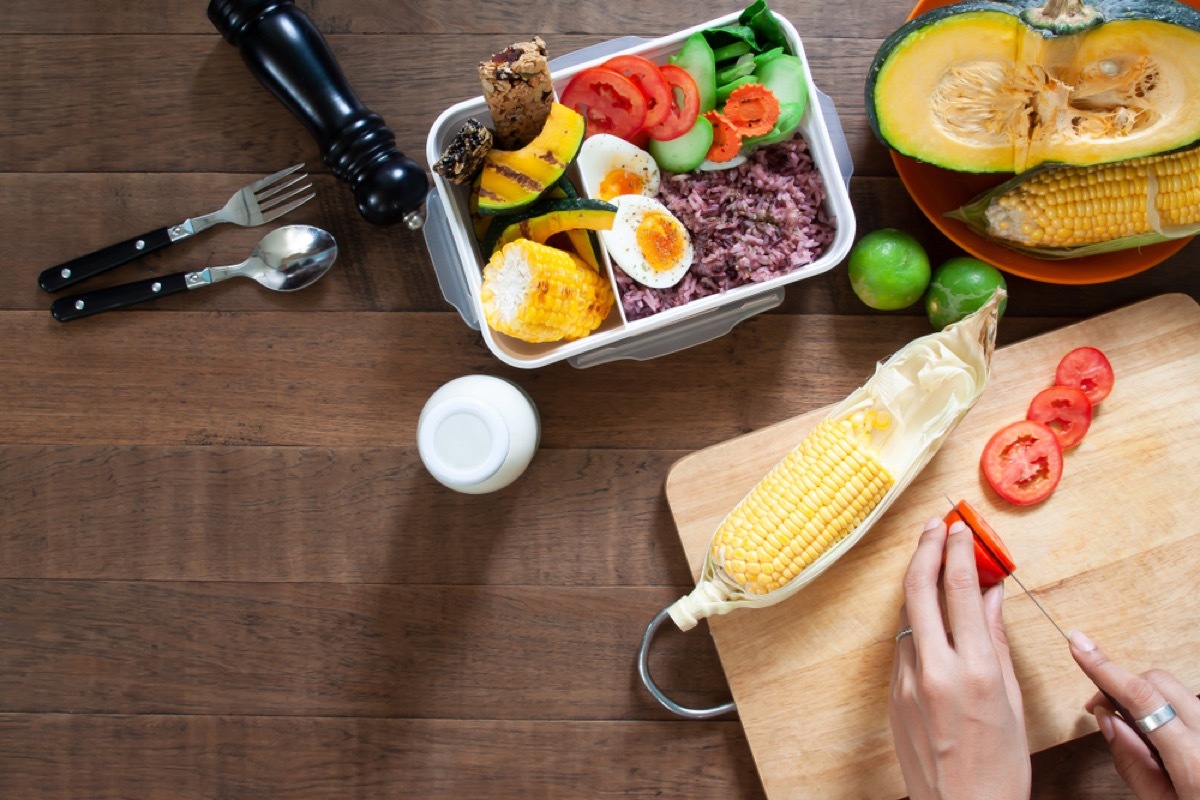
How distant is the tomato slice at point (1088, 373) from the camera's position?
158 centimetres

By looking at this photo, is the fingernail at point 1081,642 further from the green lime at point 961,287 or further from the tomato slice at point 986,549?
the green lime at point 961,287

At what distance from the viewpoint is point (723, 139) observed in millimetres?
1491

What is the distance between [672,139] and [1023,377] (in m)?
0.79

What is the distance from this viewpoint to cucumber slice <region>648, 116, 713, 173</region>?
1481 mm

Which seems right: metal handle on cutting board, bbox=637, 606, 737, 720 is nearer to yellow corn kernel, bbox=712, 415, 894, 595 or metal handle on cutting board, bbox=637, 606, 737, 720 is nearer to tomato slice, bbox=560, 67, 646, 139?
yellow corn kernel, bbox=712, 415, 894, 595

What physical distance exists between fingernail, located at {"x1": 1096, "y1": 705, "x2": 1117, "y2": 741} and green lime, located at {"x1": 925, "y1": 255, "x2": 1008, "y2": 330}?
0.73 m

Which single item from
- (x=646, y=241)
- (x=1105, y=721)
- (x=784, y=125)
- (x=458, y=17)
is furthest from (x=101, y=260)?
(x=1105, y=721)

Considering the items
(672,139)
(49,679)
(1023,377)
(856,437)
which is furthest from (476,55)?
(49,679)

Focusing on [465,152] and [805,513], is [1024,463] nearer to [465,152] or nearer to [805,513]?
[805,513]

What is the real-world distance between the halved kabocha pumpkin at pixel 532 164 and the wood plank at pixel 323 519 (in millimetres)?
548

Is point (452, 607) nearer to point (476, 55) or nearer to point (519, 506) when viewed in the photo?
point (519, 506)

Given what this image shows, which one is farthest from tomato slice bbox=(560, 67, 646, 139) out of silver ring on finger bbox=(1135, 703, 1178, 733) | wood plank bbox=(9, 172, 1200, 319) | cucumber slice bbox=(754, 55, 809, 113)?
silver ring on finger bbox=(1135, 703, 1178, 733)

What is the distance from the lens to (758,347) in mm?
1708

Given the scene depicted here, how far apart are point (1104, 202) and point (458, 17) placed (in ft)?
4.08
